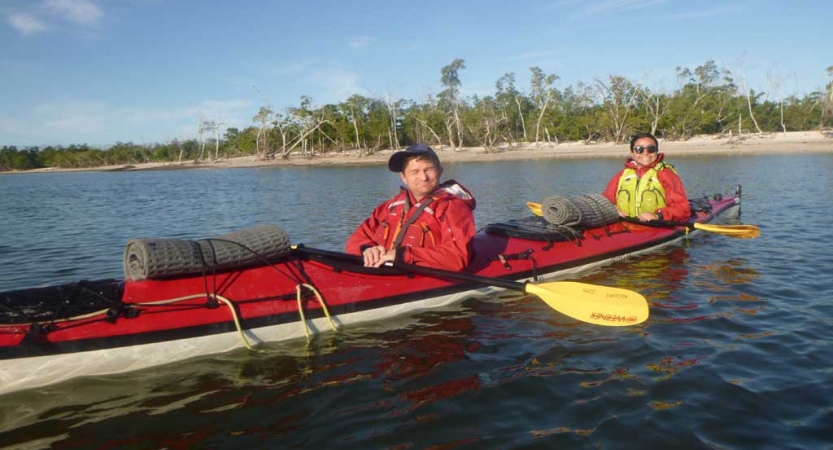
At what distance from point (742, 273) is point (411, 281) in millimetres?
4611

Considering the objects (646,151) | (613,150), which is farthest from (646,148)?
(613,150)

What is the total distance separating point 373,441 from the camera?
11.7 ft

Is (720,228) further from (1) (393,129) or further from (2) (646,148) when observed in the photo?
(1) (393,129)

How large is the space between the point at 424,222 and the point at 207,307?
2.09m

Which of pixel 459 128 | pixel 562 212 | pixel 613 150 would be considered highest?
pixel 459 128

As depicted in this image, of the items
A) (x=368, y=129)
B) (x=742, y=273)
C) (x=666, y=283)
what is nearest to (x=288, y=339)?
(x=666, y=283)

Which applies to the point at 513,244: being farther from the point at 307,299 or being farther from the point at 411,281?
the point at 307,299

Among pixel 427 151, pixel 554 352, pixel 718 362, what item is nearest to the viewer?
pixel 718 362

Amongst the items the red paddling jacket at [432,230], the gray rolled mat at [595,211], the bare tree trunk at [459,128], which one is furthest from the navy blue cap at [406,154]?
the bare tree trunk at [459,128]

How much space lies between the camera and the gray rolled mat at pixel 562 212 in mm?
7051

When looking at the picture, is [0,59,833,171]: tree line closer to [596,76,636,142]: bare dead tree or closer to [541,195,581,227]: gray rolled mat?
[596,76,636,142]: bare dead tree

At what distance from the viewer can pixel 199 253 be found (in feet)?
15.1

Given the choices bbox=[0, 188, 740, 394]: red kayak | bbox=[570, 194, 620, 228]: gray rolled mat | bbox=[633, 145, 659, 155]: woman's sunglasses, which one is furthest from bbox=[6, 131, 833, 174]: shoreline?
bbox=[0, 188, 740, 394]: red kayak

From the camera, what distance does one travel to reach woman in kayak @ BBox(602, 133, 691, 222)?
8.38 m
